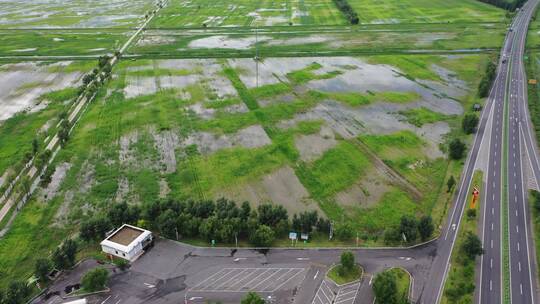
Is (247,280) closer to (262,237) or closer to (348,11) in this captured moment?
(262,237)

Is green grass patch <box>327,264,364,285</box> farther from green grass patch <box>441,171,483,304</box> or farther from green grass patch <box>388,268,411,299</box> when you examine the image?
green grass patch <box>441,171,483,304</box>

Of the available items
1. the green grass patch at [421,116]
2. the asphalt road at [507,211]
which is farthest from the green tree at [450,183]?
the green grass patch at [421,116]

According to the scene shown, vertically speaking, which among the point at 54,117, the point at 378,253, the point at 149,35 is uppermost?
the point at 149,35

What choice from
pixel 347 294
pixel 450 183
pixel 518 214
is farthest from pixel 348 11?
pixel 347 294

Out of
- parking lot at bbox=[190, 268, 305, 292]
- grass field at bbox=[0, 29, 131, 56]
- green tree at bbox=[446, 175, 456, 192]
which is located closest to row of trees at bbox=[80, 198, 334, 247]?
parking lot at bbox=[190, 268, 305, 292]

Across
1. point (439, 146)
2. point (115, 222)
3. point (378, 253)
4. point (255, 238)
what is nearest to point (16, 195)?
point (115, 222)

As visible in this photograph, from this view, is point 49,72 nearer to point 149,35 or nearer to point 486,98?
point 149,35
